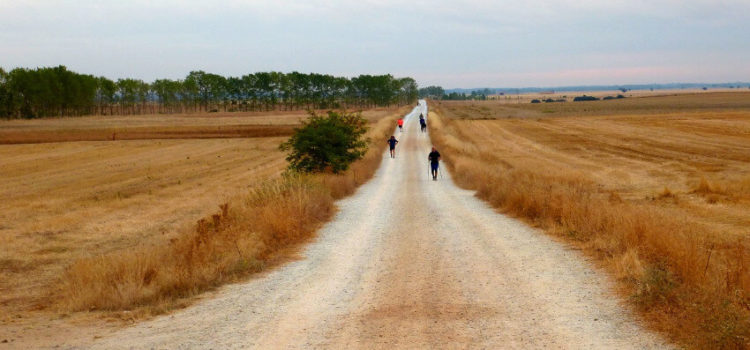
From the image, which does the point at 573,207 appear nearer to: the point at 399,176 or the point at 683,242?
the point at 683,242

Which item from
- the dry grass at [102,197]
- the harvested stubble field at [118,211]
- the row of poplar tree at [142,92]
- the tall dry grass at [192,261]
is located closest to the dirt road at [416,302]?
the tall dry grass at [192,261]

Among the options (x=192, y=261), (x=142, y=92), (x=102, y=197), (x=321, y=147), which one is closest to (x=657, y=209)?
(x=192, y=261)

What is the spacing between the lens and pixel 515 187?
67.3ft

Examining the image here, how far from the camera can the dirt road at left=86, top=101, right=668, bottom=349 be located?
744 cm

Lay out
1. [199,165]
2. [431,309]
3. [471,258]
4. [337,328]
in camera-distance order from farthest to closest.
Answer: [199,165], [471,258], [431,309], [337,328]

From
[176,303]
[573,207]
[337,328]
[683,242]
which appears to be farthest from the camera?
[573,207]

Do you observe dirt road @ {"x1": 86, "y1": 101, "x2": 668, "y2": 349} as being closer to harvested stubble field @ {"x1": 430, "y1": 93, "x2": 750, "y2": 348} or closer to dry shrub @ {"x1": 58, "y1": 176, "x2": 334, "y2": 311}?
harvested stubble field @ {"x1": 430, "y1": 93, "x2": 750, "y2": 348}

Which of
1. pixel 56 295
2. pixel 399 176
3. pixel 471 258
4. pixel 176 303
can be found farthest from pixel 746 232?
pixel 399 176

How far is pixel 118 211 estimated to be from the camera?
79.9ft

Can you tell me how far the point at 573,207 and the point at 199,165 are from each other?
3221 centimetres

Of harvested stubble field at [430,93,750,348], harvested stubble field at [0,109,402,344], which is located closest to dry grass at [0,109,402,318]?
harvested stubble field at [0,109,402,344]

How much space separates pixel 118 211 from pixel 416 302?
18730mm

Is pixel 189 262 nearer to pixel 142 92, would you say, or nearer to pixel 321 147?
pixel 321 147

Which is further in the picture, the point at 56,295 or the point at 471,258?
the point at 471,258
